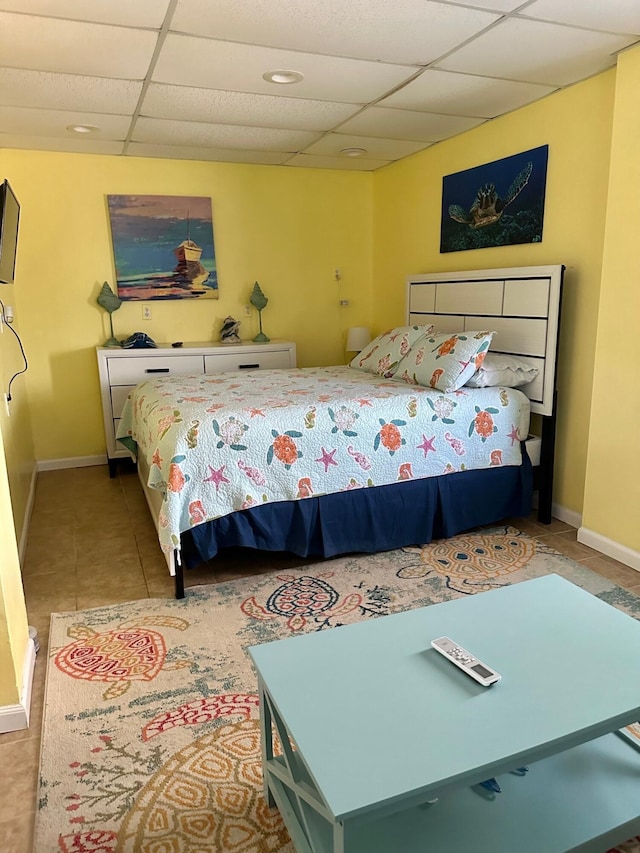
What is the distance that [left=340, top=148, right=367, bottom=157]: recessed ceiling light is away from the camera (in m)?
4.32

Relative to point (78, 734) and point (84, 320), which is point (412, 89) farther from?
point (78, 734)

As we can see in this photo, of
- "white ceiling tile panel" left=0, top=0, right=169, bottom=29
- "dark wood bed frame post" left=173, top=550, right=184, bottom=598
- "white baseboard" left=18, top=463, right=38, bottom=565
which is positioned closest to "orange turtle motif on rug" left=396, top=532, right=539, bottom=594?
"dark wood bed frame post" left=173, top=550, right=184, bottom=598

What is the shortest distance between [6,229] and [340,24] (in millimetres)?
1685

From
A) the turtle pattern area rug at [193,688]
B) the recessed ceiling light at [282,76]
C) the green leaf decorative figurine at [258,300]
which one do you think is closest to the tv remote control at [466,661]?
the turtle pattern area rug at [193,688]

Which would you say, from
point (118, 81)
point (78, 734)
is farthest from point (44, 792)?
point (118, 81)

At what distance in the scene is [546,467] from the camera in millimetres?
3330

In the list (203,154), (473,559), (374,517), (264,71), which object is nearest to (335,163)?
(203,154)

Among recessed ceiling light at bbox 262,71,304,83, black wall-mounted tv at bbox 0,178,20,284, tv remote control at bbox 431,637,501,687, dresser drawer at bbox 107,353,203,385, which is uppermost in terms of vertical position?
recessed ceiling light at bbox 262,71,304,83

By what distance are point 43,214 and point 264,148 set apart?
165 cm

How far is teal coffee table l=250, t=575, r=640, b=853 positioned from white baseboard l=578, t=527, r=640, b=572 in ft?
4.49

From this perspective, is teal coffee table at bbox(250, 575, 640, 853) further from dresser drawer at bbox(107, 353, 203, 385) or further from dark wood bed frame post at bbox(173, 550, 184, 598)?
dresser drawer at bbox(107, 353, 203, 385)

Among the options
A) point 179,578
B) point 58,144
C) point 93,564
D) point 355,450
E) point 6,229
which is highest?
point 58,144

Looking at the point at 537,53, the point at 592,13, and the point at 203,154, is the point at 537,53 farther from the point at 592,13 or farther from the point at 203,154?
the point at 203,154

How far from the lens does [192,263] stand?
4.71m
